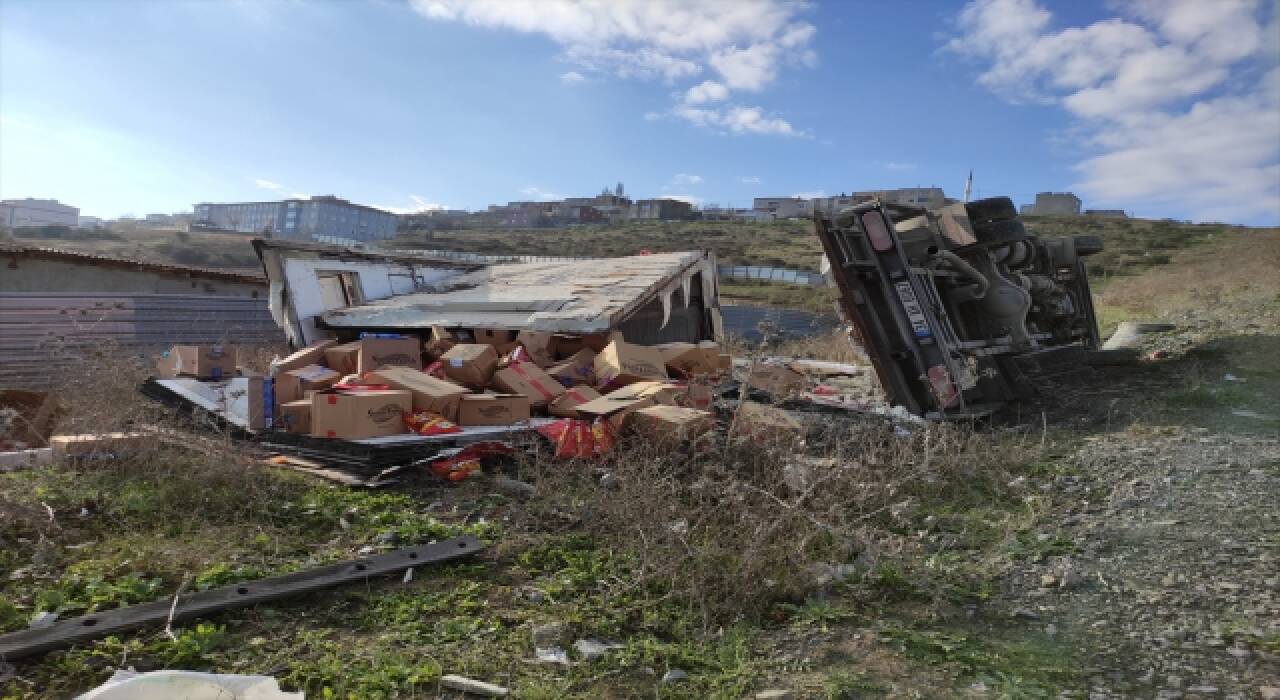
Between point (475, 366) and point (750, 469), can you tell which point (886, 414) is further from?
point (475, 366)

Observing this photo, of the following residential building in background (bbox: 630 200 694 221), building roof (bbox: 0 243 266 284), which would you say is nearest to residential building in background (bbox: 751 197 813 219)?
residential building in background (bbox: 630 200 694 221)

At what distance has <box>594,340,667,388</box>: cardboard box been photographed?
6.15 metres

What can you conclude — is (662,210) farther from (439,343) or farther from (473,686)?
(473,686)

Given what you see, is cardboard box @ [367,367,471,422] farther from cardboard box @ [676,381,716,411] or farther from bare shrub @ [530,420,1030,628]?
cardboard box @ [676,381,716,411]

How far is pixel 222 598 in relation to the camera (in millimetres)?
2625

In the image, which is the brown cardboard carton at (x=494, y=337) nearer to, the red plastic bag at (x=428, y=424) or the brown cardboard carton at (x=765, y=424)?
the red plastic bag at (x=428, y=424)

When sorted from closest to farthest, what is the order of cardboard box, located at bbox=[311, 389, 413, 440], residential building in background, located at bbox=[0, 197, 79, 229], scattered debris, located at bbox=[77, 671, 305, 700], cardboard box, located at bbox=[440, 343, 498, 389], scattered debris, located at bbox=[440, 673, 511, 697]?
scattered debris, located at bbox=[77, 671, 305, 700]
scattered debris, located at bbox=[440, 673, 511, 697]
cardboard box, located at bbox=[311, 389, 413, 440]
cardboard box, located at bbox=[440, 343, 498, 389]
residential building in background, located at bbox=[0, 197, 79, 229]

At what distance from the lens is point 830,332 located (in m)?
13.0

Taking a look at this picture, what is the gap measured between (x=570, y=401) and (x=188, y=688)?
375 centimetres

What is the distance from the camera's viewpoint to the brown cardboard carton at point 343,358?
680 centimetres

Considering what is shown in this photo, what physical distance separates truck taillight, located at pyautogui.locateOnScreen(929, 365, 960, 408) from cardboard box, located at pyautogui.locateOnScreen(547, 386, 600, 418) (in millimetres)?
2795

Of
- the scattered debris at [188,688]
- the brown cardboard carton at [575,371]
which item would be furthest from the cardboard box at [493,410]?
the scattered debris at [188,688]

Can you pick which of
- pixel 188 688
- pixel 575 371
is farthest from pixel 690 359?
pixel 188 688

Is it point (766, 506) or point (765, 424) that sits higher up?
point (765, 424)
